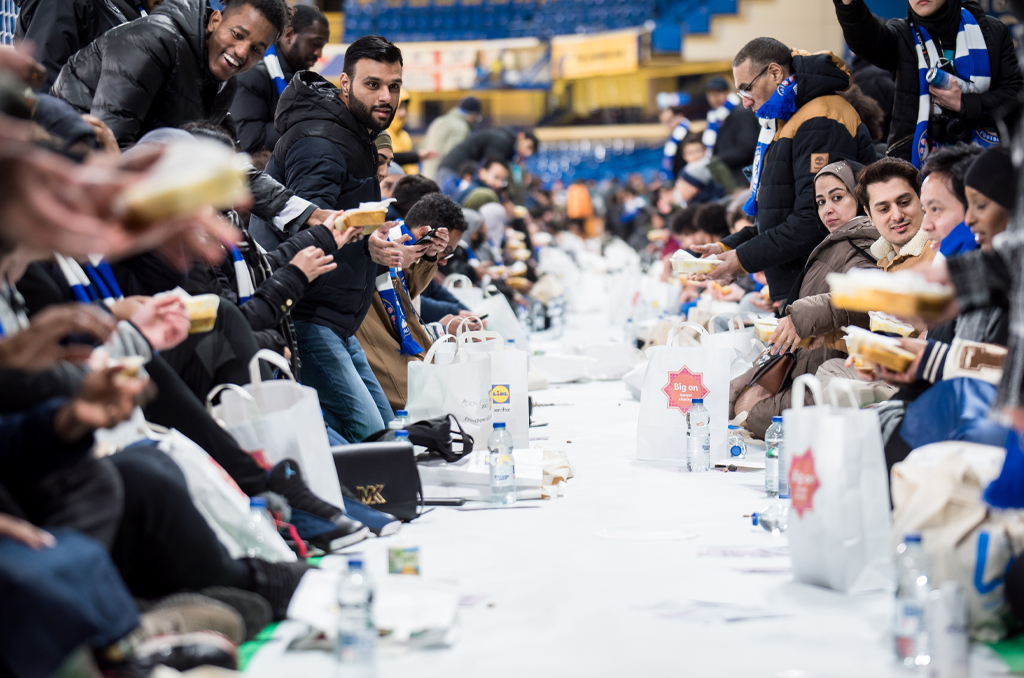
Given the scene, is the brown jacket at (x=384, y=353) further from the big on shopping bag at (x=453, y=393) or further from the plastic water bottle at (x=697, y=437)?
the plastic water bottle at (x=697, y=437)

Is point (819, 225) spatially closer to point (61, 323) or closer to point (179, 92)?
point (179, 92)

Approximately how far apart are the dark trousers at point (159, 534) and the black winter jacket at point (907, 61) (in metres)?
3.73

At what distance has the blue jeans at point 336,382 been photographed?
3.98m

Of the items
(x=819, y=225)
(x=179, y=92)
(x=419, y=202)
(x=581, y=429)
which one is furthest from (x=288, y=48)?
(x=819, y=225)

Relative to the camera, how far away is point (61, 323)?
1671 mm

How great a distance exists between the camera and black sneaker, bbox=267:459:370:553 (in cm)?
265

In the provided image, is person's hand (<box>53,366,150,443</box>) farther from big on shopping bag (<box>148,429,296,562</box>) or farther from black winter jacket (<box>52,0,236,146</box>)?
black winter jacket (<box>52,0,236,146</box>)

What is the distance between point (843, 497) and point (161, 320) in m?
1.61

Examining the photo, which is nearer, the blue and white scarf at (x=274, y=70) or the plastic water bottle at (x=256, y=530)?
the plastic water bottle at (x=256, y=530)

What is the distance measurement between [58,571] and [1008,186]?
6.99 feet

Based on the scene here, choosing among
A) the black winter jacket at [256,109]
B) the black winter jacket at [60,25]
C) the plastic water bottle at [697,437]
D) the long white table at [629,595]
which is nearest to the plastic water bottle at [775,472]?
the long white table at [629,595]

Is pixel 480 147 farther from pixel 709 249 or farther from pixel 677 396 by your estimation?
pixel 677 396

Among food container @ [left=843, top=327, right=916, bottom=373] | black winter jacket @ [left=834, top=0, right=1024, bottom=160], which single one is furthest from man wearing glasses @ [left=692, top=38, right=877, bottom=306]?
food container @ [left=843, top=327, right=916, bottom=373]

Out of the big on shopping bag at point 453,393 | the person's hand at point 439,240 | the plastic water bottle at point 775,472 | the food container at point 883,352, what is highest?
the person's hand at point 439,240
